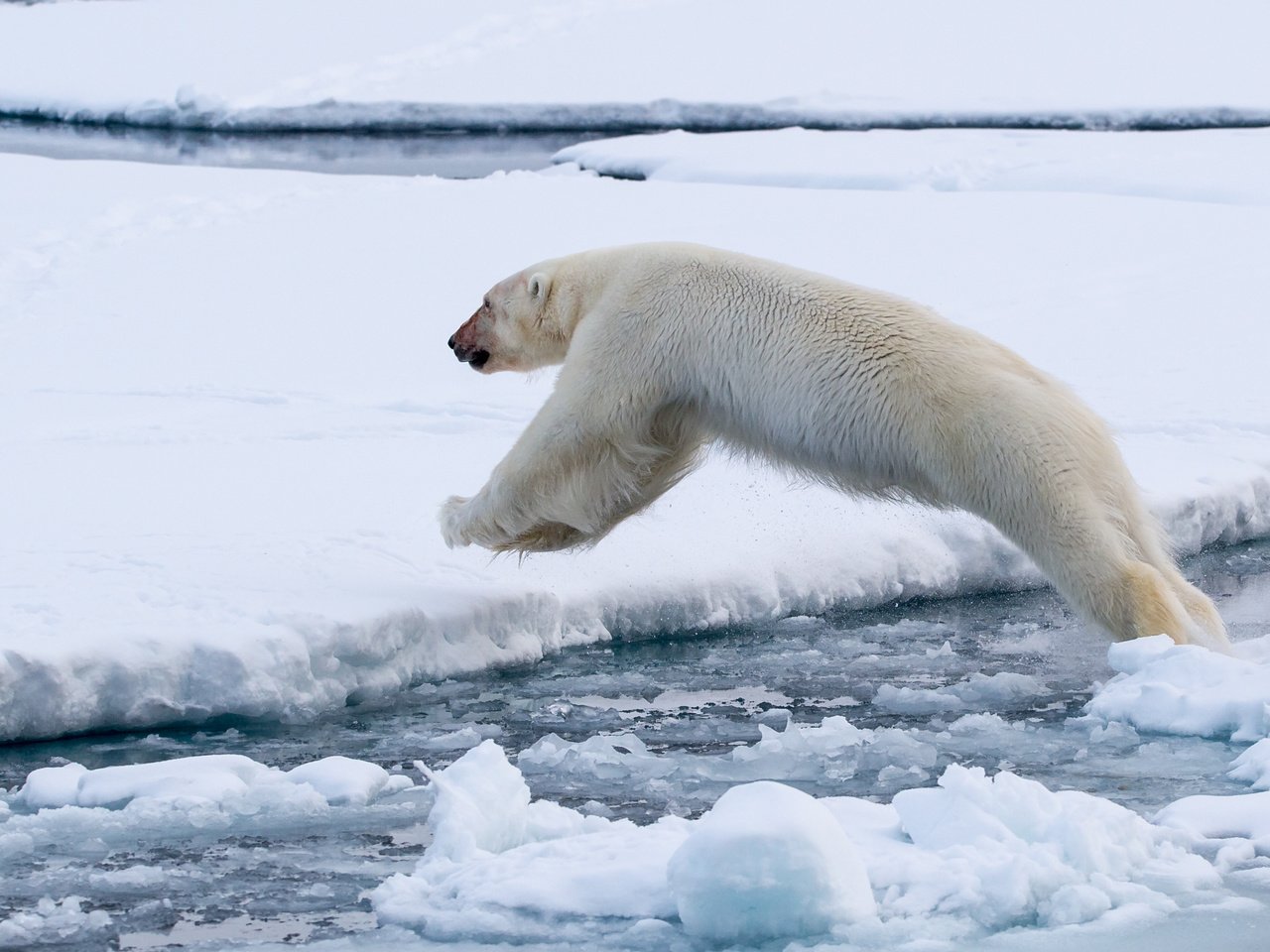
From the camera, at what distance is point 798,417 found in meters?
3.90

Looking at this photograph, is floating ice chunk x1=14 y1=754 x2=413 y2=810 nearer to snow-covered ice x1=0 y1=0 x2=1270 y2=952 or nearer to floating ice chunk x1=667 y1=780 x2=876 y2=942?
snow-covered ice x1=0 y1=0 x2=1270 y2=952

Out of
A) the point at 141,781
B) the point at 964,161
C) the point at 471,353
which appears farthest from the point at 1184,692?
the point at 964,161

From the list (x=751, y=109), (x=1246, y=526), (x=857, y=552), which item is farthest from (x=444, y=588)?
(x=751, y=109)

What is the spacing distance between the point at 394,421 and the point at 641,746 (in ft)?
9.51

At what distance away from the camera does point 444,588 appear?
4066 mm

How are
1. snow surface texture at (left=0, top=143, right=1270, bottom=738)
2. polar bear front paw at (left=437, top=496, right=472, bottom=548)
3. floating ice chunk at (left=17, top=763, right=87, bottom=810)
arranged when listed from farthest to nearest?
polar bear front paw at (left=437, top=496, right=472, bottom=548) → snow surface texture at (left=0, top=143, right=1270, bottom=738) → floating ice chunk at (left=17, top=763, right=87, bottom=810)

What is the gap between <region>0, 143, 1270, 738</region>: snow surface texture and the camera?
3713 millimetres

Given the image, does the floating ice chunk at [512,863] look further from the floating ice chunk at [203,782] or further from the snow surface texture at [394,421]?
the snow surface texture at [394,421]

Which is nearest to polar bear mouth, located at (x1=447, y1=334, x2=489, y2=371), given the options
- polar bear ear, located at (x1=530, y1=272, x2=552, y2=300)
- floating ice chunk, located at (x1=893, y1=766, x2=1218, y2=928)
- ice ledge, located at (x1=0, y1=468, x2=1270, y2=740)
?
polar bear ear, located at (x1=530, y1=272, x2=552, y2=300)

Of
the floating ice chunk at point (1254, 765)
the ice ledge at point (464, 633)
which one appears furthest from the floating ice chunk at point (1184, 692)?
the ice ledge at point (464, 633)

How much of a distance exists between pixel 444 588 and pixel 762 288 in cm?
105

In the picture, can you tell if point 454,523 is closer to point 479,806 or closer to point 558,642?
point 558,642

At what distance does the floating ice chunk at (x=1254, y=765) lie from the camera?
3.02 m

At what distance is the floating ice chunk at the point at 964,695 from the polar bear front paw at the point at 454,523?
45.6 inches
